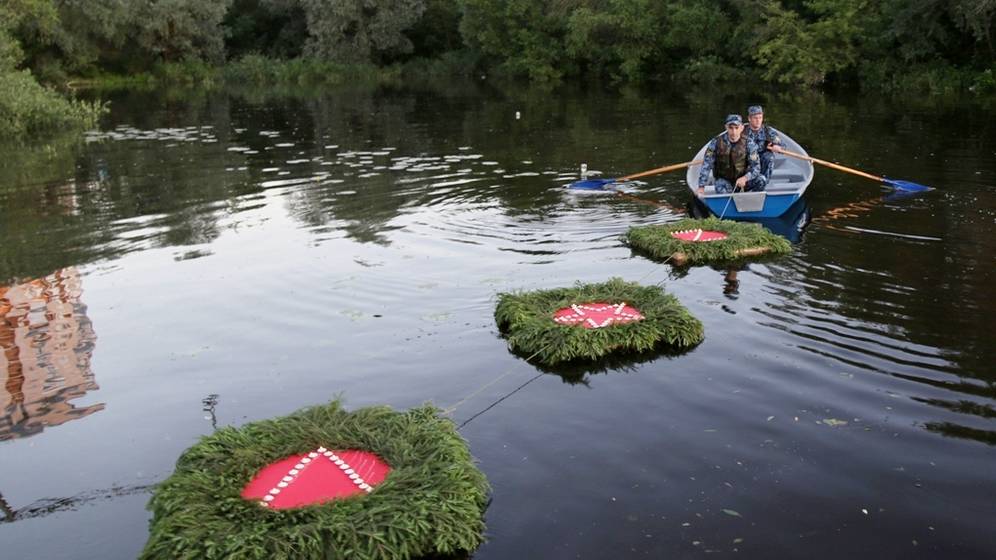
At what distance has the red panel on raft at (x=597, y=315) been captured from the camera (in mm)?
8531

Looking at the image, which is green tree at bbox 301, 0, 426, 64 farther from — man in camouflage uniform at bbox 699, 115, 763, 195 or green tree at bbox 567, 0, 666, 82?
man in camouflage uniform at bbox 699, 115, 763, 195

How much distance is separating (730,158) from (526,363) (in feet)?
22.4

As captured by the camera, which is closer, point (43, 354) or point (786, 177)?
point (43, 354)

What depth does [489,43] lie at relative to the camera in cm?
5669

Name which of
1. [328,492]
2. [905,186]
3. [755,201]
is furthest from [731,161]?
[328,492]

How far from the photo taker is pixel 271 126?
3041 cm

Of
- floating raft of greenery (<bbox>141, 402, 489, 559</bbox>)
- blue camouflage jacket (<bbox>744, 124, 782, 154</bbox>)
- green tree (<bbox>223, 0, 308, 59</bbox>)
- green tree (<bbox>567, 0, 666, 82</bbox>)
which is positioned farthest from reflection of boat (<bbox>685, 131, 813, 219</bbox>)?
green tree (<bbox>223, 0, 308, 59</bbox>)

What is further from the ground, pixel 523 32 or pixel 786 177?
pixel 523 32

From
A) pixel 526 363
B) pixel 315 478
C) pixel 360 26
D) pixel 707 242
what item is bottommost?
pixel 526 363

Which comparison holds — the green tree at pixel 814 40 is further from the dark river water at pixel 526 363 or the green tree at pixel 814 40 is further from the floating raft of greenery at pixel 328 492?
the floating raft of greenery at pixel 328 492

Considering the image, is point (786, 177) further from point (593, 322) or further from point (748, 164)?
point (593, 322)

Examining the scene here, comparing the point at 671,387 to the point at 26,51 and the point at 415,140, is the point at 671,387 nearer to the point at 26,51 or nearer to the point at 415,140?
the point at 415,140

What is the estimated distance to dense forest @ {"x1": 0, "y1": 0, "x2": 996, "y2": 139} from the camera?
33281 mm

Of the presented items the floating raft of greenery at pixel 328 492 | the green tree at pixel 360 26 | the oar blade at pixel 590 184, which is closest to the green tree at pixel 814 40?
the oar blade at pixel 590 184
